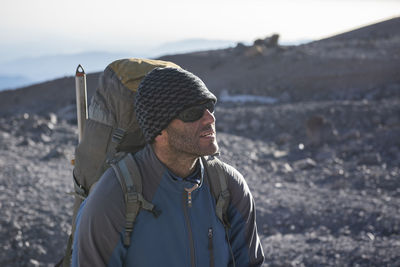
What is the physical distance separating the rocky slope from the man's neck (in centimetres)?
134

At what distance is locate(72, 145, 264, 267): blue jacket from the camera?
1.74 metres

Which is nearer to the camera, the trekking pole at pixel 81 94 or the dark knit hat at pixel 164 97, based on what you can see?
the dark knit hat at pixel 164 97

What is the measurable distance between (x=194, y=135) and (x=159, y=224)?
1.24ft

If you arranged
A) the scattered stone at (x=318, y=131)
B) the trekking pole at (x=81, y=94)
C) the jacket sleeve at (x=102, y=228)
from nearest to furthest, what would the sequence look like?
the jacket sleeve at (x=102, y=228)
the trekking pole at (x=81, y=94)
the scattered stone at (x=318, y=131)

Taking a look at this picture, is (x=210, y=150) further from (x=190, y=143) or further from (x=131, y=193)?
(x=131, y=193)

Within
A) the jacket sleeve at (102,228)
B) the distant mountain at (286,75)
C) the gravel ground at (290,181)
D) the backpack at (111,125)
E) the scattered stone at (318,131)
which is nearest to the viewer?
the jacket sleeve at (102,228)

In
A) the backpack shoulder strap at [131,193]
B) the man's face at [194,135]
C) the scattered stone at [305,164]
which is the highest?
the man's face at [194,135]

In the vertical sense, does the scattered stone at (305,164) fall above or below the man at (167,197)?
below

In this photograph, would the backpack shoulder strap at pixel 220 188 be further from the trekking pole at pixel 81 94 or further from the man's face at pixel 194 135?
the trekking pole at pixel 81 94

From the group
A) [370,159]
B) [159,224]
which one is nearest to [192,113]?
[159,224]

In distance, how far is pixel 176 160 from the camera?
1.93 m

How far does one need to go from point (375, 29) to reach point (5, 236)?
3158 cm

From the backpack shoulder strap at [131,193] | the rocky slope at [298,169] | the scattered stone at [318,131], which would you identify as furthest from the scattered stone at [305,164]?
the backpack shoulder strap at [131,193]

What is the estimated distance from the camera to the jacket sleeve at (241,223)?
2023 mm
